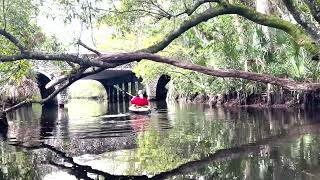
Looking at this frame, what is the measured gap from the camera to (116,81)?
67375 mm

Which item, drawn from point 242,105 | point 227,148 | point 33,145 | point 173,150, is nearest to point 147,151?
point 173,150

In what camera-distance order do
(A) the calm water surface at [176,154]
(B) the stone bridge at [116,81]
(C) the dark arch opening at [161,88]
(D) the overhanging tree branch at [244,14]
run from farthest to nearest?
(C) the dark arch opening at [161,88], (B) the stone bridge at [116,81], (D) the overhanging tree branch at [244,14], (A) the calm water surface at [176,154]

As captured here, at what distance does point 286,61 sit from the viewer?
22.3 metres

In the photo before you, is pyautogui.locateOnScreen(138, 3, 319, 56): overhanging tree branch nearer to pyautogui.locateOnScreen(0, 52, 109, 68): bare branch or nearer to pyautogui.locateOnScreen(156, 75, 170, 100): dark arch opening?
pyautogui.locateOnScreen(0, 52, 109, 68): bare branch

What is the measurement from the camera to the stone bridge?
47.2 meters

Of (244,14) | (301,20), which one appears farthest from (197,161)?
(244,14)

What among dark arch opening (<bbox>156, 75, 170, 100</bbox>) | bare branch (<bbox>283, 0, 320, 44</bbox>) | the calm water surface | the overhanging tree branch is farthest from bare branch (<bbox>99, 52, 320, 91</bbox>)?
dark arch opening (<bbox>156, 75, 170, 100</bbox>)

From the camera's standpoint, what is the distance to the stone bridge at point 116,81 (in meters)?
47.2

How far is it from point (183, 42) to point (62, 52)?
25366 millimetres

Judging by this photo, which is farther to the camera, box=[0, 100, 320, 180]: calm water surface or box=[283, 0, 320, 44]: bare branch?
box=[283, 0, 320, 44]: bare branch

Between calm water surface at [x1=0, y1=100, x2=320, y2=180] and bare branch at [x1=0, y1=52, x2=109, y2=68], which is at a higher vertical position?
bare branch at [x1=0, y1=52, x2=109, y2=68]

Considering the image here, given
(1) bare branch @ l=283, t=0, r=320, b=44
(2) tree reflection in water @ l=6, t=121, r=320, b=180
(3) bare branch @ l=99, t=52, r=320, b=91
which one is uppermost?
(1) bare branch @ l=283, t=0, r=320, b=44

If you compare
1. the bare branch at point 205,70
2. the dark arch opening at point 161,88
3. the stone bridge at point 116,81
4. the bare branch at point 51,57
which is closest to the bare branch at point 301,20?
the bare branch at point 205,70

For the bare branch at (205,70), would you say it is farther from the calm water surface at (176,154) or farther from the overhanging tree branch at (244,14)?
the calm water surface at (176,154)
